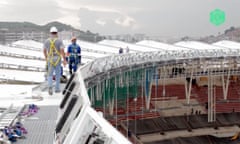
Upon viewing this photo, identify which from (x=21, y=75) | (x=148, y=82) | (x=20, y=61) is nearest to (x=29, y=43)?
(x=20, y=61)

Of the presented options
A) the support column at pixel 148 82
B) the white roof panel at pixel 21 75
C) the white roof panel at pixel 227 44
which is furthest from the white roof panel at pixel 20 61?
the white roof panel at pixel 227 44

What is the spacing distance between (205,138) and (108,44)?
1364 cm

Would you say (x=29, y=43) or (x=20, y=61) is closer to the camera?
(x=20, y=61)

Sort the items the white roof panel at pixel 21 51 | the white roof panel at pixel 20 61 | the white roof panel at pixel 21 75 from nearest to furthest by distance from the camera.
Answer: the white roof panel at pixel 21 75 → the white roof panel at pixel 20 61 → the white roof panel at pixel 21 51

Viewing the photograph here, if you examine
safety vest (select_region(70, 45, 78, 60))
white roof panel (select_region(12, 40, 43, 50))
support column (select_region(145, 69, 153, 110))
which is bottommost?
support column (select_region(145, 69, 153, 110))

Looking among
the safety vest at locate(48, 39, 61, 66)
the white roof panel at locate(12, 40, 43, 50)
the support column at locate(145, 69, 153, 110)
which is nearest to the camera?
the safety vest at locate(48, 39, 61, 66)

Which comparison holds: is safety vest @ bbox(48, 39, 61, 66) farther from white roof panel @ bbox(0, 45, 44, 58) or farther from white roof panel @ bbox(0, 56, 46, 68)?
white roof panel @ bbox(0, 45, 44, 58)

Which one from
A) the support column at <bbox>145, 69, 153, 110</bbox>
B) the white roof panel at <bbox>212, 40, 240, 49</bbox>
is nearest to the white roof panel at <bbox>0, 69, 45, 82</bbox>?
the support column at <bbox>145, 69, 153, 110</bbox>

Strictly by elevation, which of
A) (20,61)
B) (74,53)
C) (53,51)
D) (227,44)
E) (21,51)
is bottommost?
(20,61)

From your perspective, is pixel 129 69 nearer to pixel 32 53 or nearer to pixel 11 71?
pixel 11 71

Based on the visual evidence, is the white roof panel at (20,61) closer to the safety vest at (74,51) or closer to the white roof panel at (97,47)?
the white roof panel at (97,47)

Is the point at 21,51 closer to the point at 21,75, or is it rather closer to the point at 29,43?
the point at 29,43

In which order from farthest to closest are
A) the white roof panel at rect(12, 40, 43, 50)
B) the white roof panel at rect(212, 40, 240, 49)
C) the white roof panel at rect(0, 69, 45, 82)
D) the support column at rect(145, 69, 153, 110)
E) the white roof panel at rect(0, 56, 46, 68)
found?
1. the white roof panel at rect(212, 40, 240, 49)
2. the white roof panel at rect(12, 40, 43, 50)
3. the white roof panel at rect(0, 56, 46, 68)
4. the support column at rect(145, 69, 153, 110)
5. the white roof panel at rect(0, 69, 45, 82)

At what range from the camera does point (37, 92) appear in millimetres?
6891
